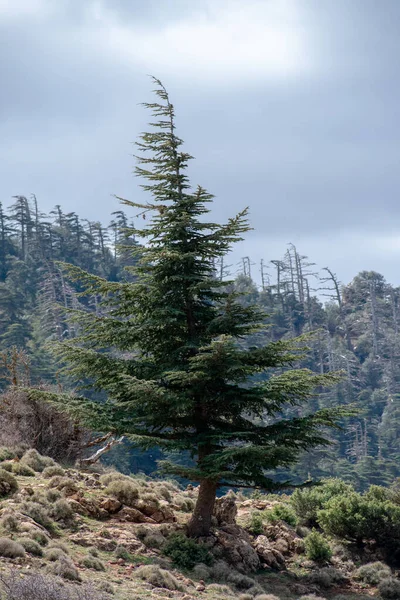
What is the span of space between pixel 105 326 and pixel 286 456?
4.83m

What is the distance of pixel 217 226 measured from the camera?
14047mm

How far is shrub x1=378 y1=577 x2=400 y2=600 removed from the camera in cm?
1248

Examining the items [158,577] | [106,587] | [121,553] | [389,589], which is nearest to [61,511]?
[121,553]

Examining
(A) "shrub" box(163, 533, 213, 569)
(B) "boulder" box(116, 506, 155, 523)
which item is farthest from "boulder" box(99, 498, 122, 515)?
(A) "shrub" box(163, 533, 213, 569)

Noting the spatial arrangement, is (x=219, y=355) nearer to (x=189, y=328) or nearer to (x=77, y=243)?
(x=189, y=328)

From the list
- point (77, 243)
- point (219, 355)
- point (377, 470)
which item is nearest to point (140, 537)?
point (219, 355)

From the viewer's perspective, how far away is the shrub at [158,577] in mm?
9992

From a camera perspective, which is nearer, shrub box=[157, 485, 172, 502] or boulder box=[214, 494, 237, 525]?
boulder box=[214, 494, 237, 525]

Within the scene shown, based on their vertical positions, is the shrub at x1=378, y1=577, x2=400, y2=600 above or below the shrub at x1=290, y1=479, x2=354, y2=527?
below

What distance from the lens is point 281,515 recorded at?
16.3m

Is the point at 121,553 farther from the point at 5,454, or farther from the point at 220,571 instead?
the point at 5,454

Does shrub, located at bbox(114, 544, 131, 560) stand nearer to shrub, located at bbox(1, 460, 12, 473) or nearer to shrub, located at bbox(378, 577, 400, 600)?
shrub, located at bbox(1, 460, 12, 473)

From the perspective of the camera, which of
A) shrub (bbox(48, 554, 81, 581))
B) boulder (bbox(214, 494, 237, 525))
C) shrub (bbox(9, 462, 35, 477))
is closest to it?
shrub (bbox(48, 554, 81, 581))

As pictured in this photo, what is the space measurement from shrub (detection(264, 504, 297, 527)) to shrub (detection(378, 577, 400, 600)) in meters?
3.71
